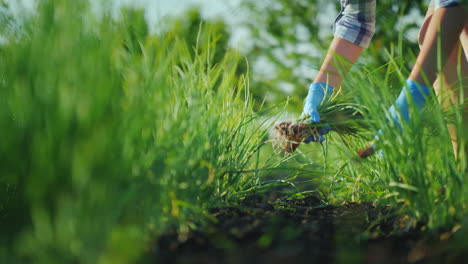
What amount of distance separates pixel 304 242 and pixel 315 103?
0.98 meters

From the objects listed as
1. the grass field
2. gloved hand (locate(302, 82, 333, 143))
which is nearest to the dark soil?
the grass field

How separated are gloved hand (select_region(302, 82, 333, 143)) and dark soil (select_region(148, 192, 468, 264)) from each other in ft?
1.53

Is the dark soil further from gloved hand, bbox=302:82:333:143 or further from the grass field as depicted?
gloved hand, bbox=302:82:333:143

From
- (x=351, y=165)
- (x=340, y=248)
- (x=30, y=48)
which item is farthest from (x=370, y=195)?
(x=30, y=48)

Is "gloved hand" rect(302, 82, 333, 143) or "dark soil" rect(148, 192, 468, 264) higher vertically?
"gloved hand" rect(302, 82, 333, 143)

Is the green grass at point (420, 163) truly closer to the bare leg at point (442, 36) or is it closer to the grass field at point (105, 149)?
the grass field at point (105, 149)

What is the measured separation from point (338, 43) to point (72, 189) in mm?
1511

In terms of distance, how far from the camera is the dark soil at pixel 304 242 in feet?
2.76

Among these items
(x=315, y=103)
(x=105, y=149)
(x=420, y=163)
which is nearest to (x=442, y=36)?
(x=420, y=163)

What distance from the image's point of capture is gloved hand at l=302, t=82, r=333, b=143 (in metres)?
1.67

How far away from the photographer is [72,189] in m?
0.80

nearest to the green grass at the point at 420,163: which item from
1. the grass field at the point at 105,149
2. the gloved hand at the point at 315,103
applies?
the grass field at the point at 105,149

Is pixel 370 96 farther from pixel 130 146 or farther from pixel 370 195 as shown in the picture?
pixel 130 146

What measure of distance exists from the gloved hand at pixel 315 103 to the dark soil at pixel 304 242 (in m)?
0.47
